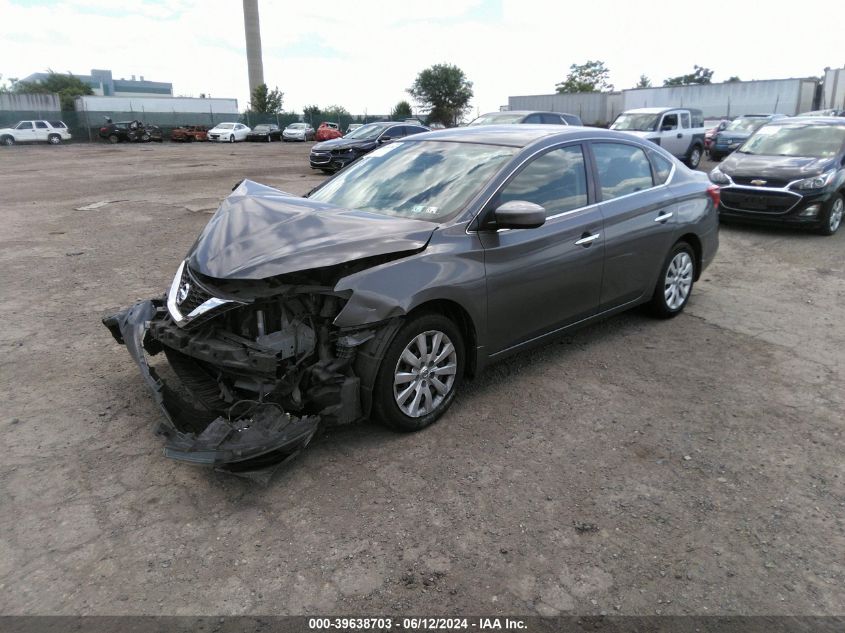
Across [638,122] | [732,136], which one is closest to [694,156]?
[732,136]

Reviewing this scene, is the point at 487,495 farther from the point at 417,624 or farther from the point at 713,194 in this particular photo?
the point at 713,194

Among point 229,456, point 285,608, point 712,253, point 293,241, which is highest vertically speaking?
point 293,241

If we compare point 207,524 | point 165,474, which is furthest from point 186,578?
point 165,474

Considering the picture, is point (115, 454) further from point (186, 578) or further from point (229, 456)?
point (186, 578)

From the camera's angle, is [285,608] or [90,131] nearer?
[285,608]

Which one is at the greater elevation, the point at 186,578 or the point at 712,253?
the point at 712,253

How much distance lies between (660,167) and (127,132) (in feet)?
144

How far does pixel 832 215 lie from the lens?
952 cm

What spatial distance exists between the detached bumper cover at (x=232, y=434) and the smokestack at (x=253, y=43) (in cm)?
Answer: 7560

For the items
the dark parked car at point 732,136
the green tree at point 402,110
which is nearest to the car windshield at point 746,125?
the dark parked car at point 732,136

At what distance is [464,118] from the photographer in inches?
2805

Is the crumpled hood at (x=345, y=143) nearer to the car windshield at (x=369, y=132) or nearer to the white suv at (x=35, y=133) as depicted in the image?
the car windshield at (x=369, y=132)

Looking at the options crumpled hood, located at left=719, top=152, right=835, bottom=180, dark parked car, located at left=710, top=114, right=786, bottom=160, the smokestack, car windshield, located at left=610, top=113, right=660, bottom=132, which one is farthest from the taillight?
the smokestack

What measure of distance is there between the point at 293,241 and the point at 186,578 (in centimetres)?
182
